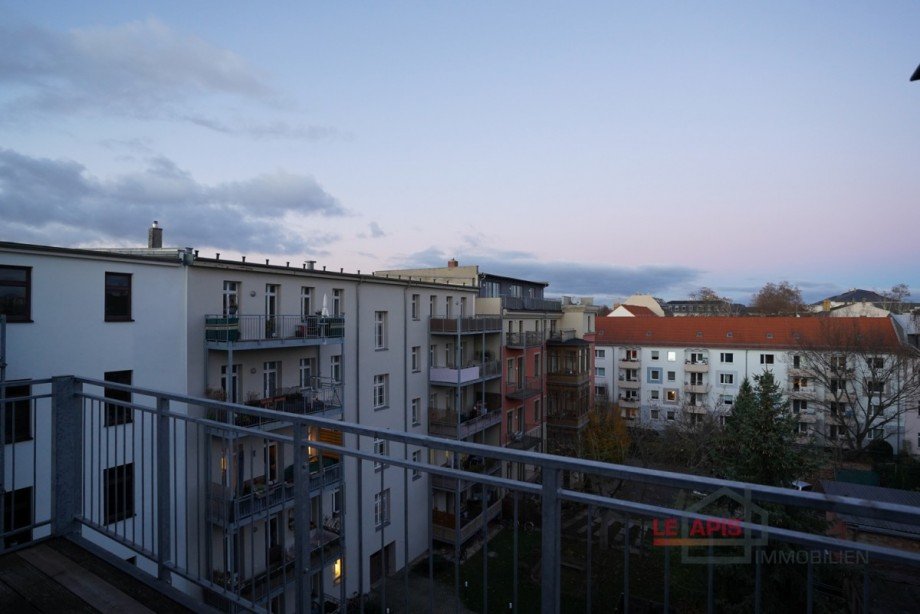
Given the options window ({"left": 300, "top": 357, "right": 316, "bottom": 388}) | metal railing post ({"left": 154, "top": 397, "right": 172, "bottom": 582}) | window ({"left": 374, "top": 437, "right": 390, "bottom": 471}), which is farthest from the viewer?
window ({"left": 300, "top": 357, "right": 316, "bottom": 388})

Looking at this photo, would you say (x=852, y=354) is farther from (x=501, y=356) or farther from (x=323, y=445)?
(x=323, y=445)

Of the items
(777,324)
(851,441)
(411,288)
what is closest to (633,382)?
(777,324)

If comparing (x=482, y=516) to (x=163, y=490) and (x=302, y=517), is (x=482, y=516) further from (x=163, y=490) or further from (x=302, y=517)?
(x=163, y=490)

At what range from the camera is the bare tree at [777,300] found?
65863 mm

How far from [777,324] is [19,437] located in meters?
41.5

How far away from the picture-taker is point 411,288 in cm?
2109

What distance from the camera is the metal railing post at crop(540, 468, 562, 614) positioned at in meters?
2.02

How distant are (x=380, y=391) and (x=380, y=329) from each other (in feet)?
7.45

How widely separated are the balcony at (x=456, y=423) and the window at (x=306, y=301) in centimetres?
738

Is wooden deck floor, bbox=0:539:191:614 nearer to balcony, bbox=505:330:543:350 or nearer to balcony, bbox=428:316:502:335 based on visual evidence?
balcony, bbox=428:316:502:335

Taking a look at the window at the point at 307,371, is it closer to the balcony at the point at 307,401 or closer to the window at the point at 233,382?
the balcony at the point at 307,401

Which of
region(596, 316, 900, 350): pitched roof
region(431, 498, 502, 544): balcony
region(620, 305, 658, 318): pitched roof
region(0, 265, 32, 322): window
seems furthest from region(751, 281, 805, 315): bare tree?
region(0, 265, 32, 322): window

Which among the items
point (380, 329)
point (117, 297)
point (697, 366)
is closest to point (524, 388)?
point (380, 329)

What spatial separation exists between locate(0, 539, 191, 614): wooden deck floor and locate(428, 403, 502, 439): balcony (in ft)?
55.9
